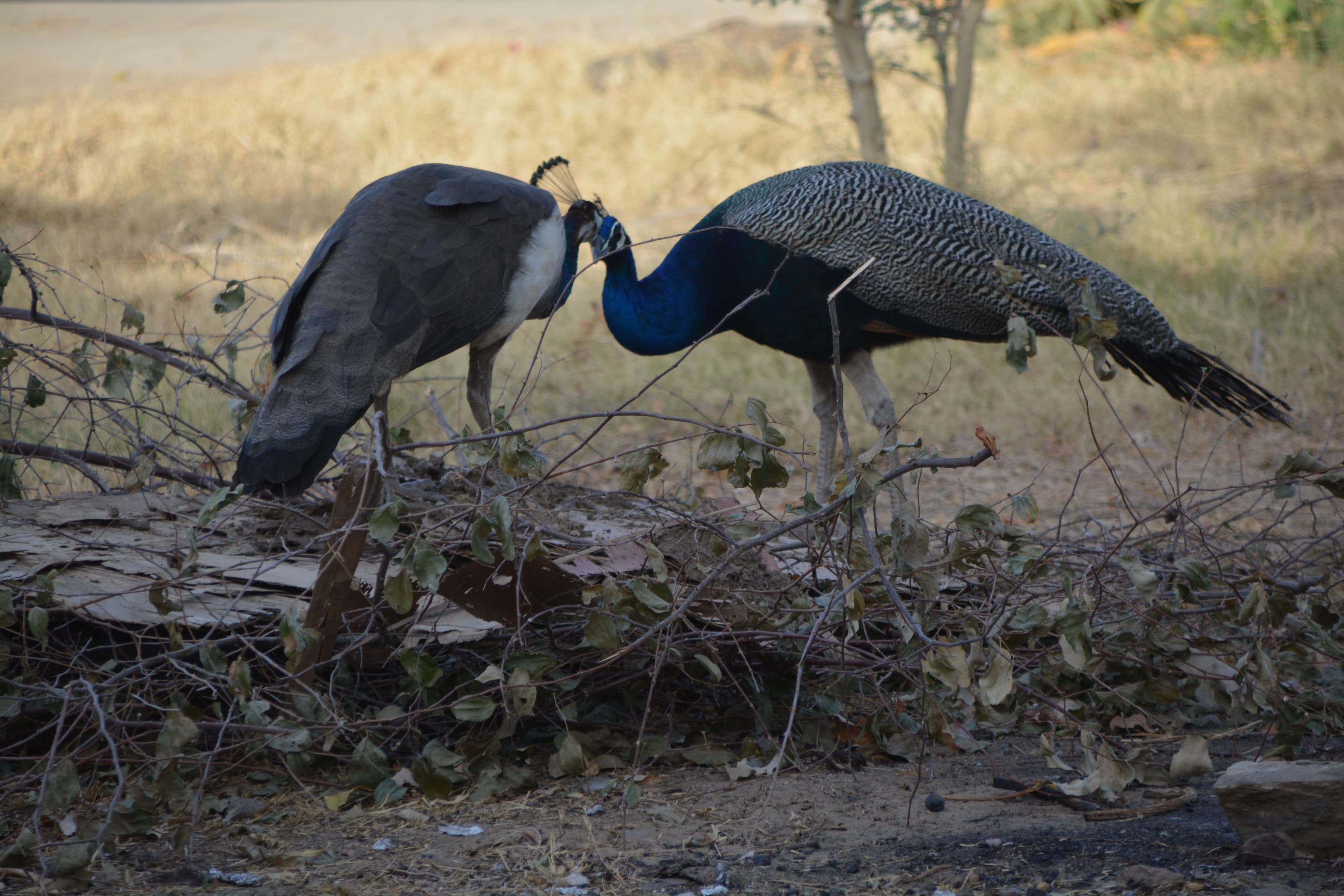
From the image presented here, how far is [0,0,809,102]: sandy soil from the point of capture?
42.4 feet

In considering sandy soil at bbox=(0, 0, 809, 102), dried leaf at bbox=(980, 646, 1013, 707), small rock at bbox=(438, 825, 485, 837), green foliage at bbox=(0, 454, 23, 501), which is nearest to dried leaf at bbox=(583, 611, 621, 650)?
small rock at bbox=(438, 825, 485, 837)

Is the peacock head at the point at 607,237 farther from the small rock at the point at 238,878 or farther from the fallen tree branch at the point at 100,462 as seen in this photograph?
the small rock at the point at 238,878

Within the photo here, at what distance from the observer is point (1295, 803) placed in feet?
7.10

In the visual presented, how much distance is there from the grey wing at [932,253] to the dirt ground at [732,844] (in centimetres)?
188

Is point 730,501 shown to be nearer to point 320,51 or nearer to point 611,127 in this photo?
point 611,127

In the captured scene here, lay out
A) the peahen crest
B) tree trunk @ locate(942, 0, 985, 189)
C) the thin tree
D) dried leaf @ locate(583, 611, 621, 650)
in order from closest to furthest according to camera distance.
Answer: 1. dried leaf @ locate(583, 611, 621, 650)
2. the peahen crest
3. the thin tree
4. tree trunk @ locate(942, 0, 985, 189)

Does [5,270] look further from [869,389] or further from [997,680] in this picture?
[869,389]

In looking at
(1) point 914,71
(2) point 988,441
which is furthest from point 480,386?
(1) point 914,71

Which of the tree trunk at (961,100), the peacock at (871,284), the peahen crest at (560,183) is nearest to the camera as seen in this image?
the peacock at (871,284)

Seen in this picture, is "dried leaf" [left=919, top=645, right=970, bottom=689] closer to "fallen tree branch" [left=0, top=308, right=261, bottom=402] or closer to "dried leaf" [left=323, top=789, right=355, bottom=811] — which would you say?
"dried leaf" [left=323, top=789, right=355, bottom=811]

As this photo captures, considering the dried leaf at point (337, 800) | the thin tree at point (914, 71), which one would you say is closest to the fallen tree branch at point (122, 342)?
the dried leaf at point (337, 800)

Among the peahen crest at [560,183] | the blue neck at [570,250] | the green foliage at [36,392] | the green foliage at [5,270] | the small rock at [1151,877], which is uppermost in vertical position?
the peahen crest at [560,183]

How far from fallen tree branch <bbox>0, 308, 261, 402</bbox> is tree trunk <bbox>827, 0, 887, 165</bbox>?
445 centimetres

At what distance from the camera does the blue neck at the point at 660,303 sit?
4.25 meters
